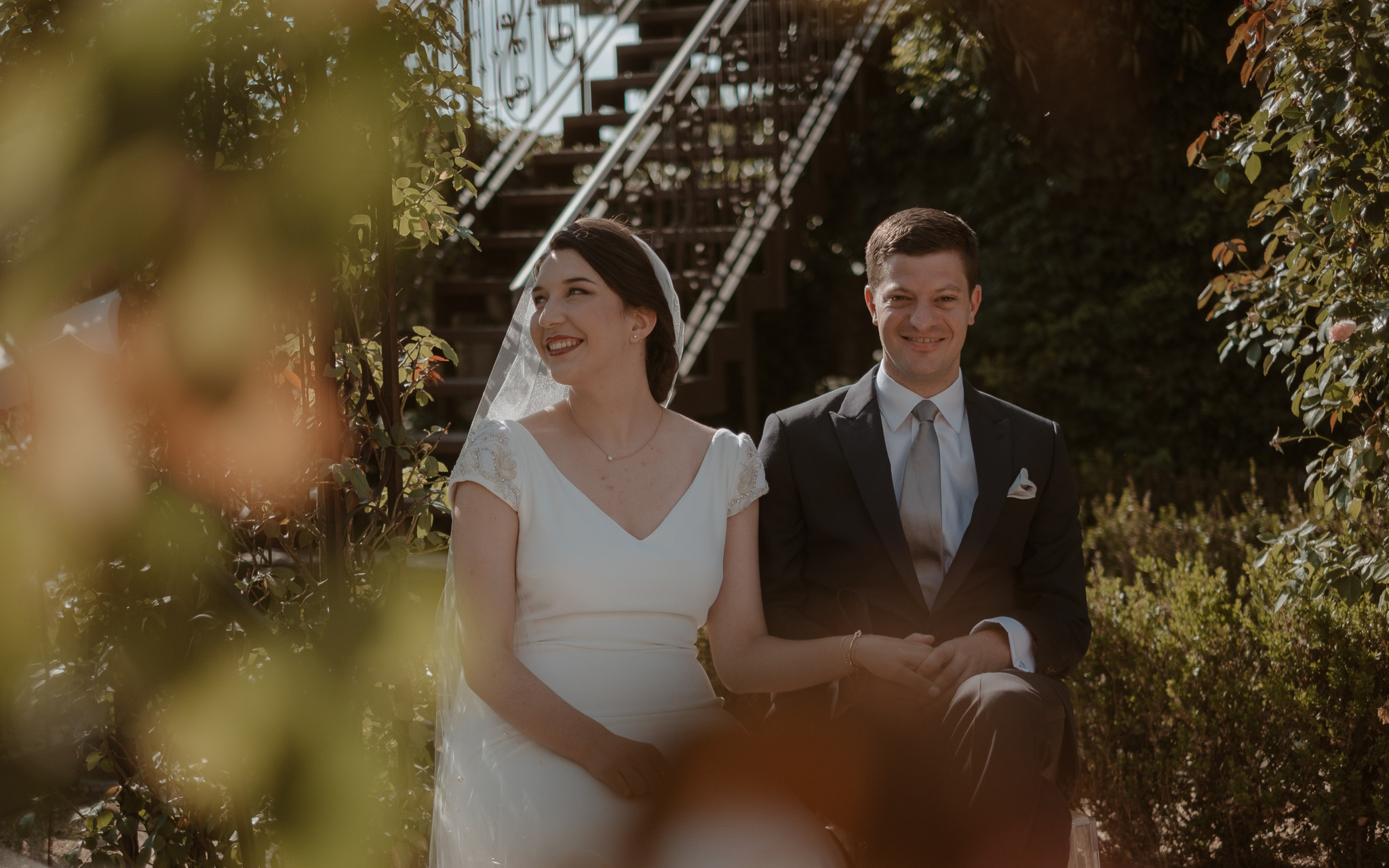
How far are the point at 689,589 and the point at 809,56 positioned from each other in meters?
6.39

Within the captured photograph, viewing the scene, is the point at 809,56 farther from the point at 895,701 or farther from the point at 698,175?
the point at 895,701

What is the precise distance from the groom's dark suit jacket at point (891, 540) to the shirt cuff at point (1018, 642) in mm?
67

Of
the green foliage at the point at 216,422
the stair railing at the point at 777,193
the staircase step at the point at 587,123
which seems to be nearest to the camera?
the green foliage at the point at 216,422

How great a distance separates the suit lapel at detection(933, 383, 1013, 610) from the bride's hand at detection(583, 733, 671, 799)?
82 cm

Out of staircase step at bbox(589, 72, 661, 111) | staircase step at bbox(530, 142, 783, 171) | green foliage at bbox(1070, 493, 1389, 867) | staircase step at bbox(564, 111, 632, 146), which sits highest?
staircase step at bbox(589, 72, 661, 111)

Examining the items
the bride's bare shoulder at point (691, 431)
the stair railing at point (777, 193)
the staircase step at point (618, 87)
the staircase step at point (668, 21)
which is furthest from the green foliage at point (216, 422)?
the staircase step at point (668, 21)

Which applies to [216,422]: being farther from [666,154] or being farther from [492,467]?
[666,154]

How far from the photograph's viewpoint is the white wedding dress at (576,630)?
2443mm

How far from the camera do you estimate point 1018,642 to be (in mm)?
2613

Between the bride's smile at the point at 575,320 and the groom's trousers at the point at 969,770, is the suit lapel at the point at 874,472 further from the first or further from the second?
the bride's smile at the point at 575,320

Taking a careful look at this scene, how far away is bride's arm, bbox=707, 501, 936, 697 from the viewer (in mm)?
2525

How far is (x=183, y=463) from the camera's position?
8.56 feet

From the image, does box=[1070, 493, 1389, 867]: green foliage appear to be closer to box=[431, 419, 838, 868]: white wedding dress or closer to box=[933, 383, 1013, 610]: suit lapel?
box=[933, 383, 1013, 610]: suit lapel

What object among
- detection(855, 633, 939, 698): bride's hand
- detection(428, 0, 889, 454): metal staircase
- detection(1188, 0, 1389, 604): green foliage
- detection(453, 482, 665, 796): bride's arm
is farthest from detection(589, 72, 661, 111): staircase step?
detection(855, 633, 939, 698): bride's hand
